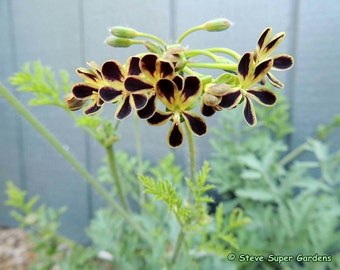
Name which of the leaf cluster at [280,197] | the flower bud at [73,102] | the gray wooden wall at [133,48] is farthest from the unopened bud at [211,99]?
the leaf cluster at [280,197]

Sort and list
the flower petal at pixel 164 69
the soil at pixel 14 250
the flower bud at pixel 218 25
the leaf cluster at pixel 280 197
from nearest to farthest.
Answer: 1. the flower petal at pixel 164 69
2. the flower bud at pixel 218 25
3. the leaf cluster at pixel 280 197
4. the soil at pixel 14 250

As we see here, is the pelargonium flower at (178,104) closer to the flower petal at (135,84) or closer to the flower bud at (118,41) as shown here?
the flower petal at (135,84)

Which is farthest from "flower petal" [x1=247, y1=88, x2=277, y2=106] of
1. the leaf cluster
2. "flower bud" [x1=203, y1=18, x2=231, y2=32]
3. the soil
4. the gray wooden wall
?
the soil

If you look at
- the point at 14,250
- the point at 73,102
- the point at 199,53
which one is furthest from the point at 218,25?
the point at 14,250

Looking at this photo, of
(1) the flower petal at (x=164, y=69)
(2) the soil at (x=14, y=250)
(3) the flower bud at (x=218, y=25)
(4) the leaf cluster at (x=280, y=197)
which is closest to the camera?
(1) the flower petal at (x=164, y=69)

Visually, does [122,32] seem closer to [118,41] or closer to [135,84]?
[118,41]

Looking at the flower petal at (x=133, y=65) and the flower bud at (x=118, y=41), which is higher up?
the flower bud at (x=118, y=41)

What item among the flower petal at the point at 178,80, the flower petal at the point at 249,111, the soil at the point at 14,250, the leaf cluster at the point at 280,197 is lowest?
the soil at the point at 14,250
